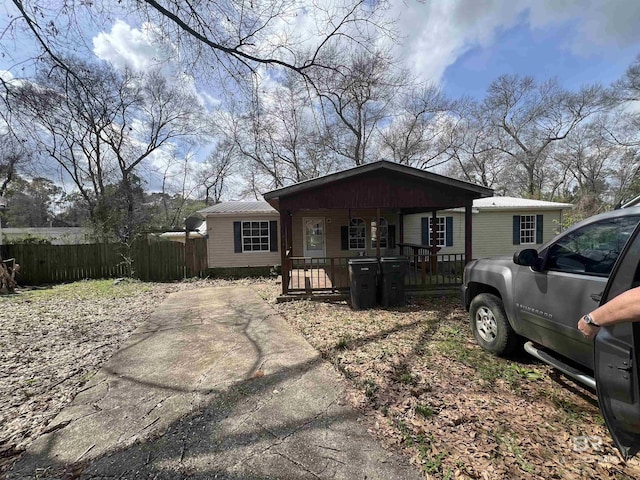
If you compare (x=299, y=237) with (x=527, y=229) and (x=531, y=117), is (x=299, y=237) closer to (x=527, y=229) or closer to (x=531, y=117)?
(x=527, y=229)

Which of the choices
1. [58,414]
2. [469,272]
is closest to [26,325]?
[58,414]

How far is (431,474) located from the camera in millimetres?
2139

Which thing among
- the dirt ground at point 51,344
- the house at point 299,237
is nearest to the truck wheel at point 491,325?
the dirt ground at point 51,344

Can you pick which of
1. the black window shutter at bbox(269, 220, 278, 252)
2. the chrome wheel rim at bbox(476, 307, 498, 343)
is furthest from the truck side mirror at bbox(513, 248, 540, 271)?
the black window shutter at bbox(269, 220, 278, 252)

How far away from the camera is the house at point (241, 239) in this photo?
12.6m

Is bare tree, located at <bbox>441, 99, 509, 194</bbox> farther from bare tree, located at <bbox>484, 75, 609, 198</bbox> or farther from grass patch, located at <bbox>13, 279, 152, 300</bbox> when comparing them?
grass patch, located at <bbox>13, 279, 152, 300</bbox>

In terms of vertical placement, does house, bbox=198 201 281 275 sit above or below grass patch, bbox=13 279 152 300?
above

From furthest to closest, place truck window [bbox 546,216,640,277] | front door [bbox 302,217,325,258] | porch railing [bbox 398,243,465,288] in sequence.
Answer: front door [bbox 302,217,325,258], porch railing [bbox 398,243,465,288], truck window [bbox 546,216,640,277]

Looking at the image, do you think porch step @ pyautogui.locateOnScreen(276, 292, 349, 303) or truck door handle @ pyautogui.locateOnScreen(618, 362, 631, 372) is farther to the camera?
porch step @ pyautogui.locateOnScreen(276, 292, 349, 303)

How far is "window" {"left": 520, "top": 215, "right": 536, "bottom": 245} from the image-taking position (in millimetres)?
13898

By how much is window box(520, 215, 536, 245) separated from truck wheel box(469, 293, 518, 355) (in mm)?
11734

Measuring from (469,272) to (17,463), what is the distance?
5201 millimetres

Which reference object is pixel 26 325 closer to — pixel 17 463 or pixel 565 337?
pixel 17 463

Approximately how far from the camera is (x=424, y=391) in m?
3.22
